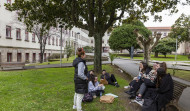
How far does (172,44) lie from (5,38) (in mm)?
40601

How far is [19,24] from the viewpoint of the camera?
2405 cm

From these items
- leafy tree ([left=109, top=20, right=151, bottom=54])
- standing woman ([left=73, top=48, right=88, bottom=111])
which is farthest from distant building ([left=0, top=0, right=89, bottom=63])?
leafy tree ([left=109, top=20, right=151, bottom=54])

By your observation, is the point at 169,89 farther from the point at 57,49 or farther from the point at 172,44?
the point at 172,44

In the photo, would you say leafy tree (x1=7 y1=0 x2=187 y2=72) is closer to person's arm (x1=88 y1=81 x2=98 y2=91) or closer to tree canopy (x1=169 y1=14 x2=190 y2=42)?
person's arm (x1=88 y1=81 x2=98 y2=91)

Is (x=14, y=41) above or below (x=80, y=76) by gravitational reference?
above

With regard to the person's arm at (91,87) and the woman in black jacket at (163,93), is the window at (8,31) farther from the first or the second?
the woman in black jacket at (163,93)

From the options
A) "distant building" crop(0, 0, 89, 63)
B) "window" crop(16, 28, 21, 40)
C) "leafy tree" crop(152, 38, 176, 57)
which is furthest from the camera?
"leafy tree" crop(152, 38, 176, 57)

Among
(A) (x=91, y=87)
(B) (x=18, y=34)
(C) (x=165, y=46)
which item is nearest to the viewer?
(A) (x=91, y=87)

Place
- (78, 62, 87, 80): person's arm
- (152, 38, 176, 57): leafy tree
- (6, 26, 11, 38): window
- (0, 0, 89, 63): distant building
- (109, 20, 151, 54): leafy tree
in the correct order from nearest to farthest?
(78, 62, 87, 80): person's arm
(0, 0, 89, 63): distant building
(6, 26, 11, 38): window
(152, 38, 176, 57): leafy tree
(109, 20, 151, 54): leafy tree

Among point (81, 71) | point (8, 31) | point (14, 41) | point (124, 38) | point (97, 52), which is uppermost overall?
point (124, 38)

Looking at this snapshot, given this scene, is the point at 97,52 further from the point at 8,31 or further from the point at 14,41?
the point at 8,31

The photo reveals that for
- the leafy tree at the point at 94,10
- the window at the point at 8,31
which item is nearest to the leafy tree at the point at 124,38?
the window at the point at 8,31

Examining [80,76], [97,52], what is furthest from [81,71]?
[97,52]

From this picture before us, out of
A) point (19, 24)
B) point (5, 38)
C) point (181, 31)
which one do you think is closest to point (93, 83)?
point (5, 38)
